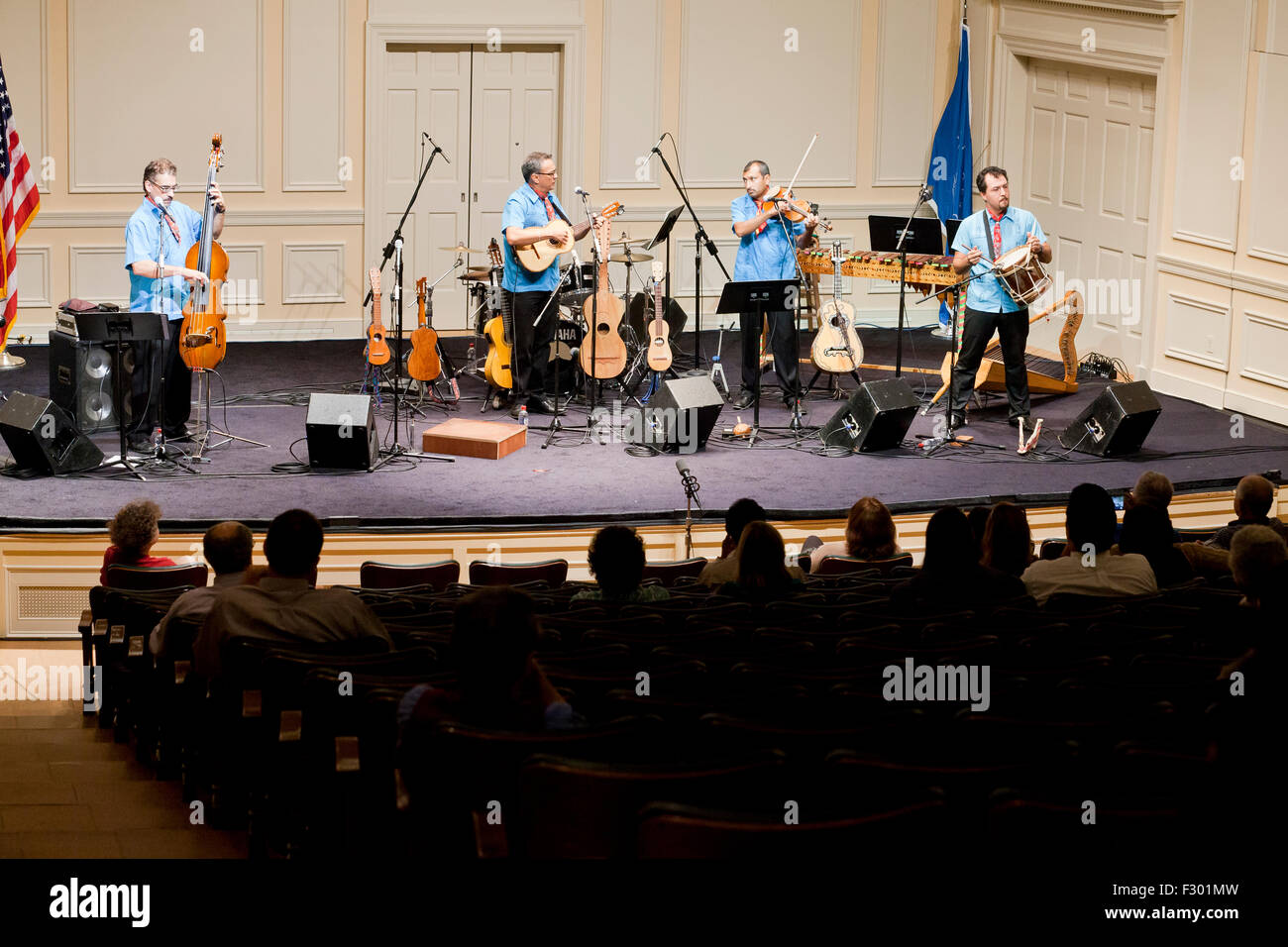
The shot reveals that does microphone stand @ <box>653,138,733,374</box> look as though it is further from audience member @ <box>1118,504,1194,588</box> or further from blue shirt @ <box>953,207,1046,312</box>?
audience member @ <box>1118,504,1194,588</box>

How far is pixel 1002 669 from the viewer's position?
160 inches

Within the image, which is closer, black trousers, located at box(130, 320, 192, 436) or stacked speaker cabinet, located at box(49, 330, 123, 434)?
black trousers, located at box(130, 320, 192, 436)

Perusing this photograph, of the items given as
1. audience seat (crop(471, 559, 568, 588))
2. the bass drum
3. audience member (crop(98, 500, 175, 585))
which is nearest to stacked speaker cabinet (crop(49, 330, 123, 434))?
the bass drum

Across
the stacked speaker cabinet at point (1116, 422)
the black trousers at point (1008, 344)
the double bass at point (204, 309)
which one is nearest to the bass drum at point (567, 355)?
the double bass at point (204, 309)

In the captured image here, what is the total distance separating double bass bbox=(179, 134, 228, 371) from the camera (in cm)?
904

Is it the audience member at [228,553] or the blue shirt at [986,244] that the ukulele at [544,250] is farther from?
the audience member at [228,553]

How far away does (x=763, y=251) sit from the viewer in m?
10.5

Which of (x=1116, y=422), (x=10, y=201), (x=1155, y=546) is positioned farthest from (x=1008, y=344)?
(x=10, y=201)

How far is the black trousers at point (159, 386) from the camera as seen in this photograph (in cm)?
912

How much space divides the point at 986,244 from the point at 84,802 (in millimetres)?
7028

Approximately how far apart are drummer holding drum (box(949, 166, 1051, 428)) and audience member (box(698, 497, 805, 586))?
4379mm

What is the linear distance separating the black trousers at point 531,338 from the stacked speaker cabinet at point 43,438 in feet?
9.40

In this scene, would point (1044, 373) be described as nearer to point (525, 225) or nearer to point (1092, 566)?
point (525, 225)

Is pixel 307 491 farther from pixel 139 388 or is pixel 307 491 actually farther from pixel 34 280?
pixel 34 280
